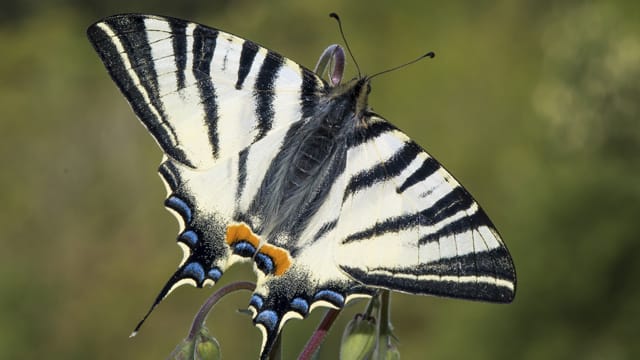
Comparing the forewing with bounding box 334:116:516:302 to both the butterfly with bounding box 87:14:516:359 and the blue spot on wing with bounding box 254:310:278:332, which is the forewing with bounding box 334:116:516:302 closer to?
the butterfly with bounding box 87:14:516:359

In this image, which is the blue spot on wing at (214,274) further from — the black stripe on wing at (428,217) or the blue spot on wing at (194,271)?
the black stripe on wing at (428,217)

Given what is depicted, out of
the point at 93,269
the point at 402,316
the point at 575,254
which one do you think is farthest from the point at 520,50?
the point at 93,269

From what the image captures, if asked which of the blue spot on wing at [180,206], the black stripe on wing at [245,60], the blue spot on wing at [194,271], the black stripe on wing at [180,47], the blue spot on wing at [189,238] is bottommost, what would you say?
the blue spot on wing at [194,271]

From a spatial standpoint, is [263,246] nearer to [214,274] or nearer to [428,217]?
[214,274]

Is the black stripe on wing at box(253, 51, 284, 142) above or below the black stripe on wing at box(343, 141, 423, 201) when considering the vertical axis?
above

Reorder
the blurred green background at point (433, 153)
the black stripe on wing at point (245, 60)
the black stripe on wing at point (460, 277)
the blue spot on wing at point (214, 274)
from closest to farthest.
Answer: the black stripe on wing at point (460, 277)
the blue spot on wing at point (214, 274)
the black stripe on wing at point (245, 60)
the blurred green background at point (433, 153)

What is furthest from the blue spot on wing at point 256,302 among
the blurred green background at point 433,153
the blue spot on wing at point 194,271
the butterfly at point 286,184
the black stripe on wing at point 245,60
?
the blurred green background at point 433,153

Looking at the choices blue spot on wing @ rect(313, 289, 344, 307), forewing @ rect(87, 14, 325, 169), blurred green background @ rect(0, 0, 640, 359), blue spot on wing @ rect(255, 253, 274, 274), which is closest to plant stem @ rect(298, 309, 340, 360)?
blue spot on wing @ rect(313, 289, 344, 307)
